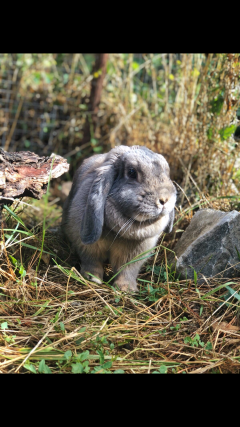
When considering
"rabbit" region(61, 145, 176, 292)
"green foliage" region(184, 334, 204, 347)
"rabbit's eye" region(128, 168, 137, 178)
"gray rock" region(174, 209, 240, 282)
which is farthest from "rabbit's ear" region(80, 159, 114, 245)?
"green foliage" region(184, 334, 204, 347)

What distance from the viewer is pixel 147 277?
3.59 m

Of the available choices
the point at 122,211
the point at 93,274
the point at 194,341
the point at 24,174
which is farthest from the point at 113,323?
the point at 24,174

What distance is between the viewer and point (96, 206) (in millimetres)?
3064

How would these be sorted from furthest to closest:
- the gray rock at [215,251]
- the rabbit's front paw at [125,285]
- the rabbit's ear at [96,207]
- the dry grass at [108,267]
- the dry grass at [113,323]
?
the rabbit's front paw at [125,285] < the gray rock at [215,251] < the rabbit's ear at [96,207] < the dry grass at [108,267] < the dry grass at [113,323]

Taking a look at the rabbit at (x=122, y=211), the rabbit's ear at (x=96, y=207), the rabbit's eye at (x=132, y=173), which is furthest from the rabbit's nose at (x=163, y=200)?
the rabbit's ear at (x=96, y=207)

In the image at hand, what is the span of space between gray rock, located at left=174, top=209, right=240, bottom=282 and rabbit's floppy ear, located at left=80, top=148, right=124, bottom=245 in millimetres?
720

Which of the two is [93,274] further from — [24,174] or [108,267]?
[24,174]

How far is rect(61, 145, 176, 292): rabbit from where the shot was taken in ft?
9.86

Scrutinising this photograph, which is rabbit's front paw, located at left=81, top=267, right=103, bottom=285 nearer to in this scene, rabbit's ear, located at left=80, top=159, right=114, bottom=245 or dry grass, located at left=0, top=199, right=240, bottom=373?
dry grass, located at left=0, top=199, right=240, bottom=373

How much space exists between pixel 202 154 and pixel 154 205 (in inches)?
74.0

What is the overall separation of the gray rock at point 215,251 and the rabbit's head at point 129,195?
0.39m

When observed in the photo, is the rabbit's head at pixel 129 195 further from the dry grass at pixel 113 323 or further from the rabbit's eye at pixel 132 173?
the dry grass at pixel 113 323

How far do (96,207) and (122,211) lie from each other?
0.19 m

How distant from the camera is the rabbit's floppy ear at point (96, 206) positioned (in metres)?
3.07
